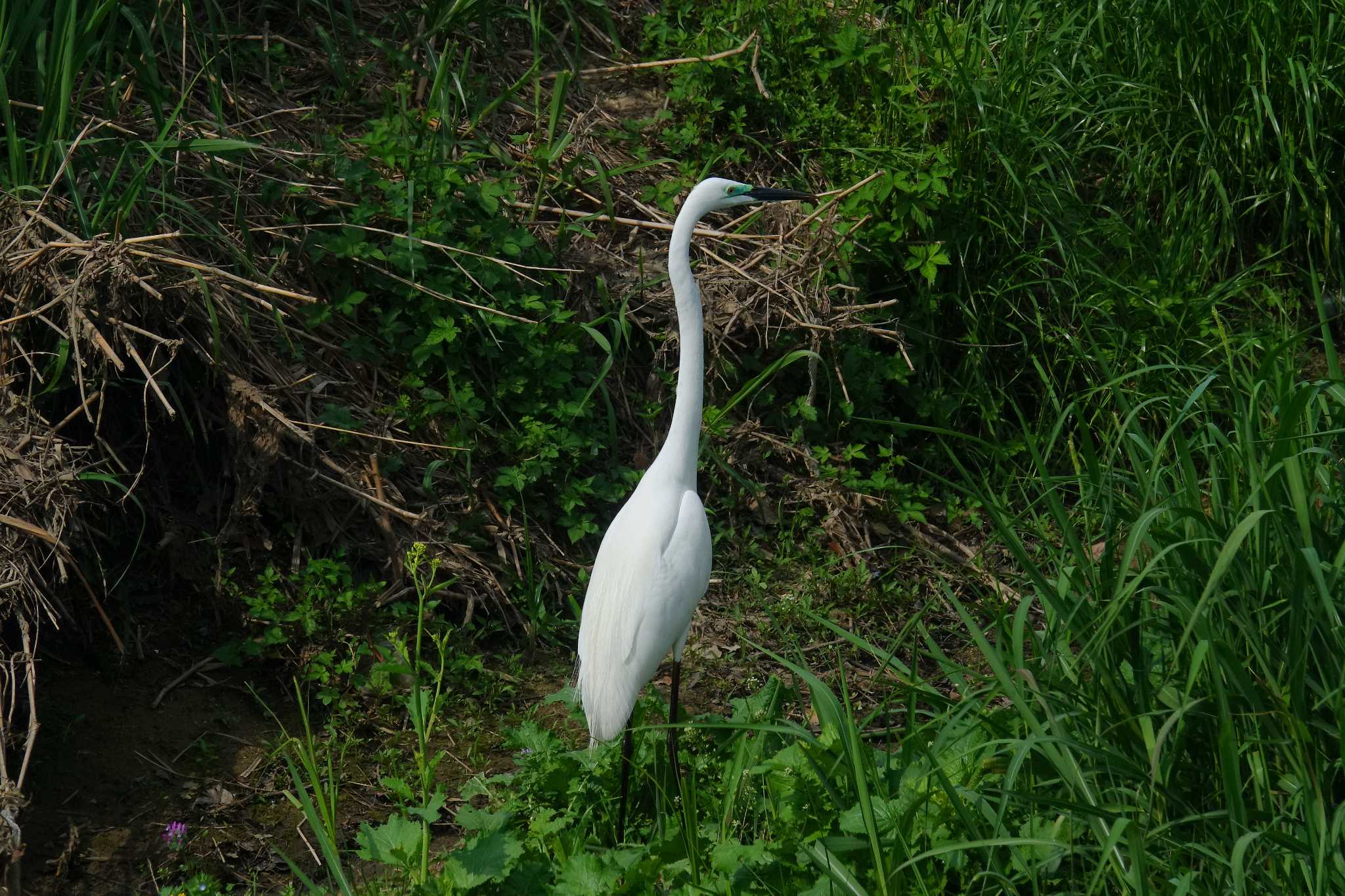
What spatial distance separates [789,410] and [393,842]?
2.23 m

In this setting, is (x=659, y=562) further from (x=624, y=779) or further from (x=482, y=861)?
(x=482, y=861)

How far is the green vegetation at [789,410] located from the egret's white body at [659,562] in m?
0.19

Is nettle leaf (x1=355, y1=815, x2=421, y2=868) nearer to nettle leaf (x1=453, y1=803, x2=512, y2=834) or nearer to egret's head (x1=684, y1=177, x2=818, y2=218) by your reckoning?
nettle leaf (x1=453, y1=803, x2=512, y2=834)

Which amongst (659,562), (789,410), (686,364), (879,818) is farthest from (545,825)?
(789,410)

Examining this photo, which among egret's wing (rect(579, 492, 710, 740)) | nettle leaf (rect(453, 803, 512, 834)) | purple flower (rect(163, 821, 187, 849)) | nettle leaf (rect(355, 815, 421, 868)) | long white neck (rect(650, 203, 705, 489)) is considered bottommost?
purple flower (rect(163, 821, 187, 849))

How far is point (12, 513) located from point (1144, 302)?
142 inches

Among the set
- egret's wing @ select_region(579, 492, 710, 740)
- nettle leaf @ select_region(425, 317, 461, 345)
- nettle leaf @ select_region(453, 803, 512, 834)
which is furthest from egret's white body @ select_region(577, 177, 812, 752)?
nettle leaf @ select_region(425, 317, 461, 345)

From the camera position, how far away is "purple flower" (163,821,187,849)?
2.84m

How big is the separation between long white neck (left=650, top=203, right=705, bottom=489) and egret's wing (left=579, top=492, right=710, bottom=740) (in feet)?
0.30

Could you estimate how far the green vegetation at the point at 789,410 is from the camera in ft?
7.75

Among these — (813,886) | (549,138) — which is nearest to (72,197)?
(549,138)

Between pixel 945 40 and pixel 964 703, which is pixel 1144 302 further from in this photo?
pixel 964 703

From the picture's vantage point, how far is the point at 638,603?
9.85 ft

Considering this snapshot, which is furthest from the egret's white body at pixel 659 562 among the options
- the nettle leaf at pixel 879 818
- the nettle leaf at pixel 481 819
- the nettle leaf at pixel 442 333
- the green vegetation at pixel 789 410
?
the nettle leaf at pixel 442 333
